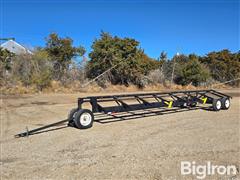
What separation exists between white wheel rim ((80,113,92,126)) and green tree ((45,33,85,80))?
575 inches

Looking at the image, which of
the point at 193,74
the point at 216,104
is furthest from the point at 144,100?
the point at 193,74

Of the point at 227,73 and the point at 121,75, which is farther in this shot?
the point at 227,73

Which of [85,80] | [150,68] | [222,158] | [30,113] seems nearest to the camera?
[222,158]

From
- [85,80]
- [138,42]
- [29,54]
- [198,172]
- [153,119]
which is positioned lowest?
[198,172]

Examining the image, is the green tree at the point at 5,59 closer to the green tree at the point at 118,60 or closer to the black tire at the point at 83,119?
the green tree at the point at 118,60

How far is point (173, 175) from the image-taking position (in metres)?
3.69

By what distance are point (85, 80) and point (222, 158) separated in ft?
58.0

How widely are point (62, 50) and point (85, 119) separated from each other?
1589 centimetres

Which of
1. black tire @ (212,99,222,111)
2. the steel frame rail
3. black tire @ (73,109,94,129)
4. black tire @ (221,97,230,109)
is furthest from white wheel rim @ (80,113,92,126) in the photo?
black tire @ (221,97,230,109)

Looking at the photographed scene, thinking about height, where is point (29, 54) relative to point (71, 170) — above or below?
above

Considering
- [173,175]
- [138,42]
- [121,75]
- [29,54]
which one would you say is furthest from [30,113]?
[138,42]

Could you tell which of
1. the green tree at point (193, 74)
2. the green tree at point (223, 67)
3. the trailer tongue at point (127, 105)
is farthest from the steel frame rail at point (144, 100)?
the green tree at point (223, 67)

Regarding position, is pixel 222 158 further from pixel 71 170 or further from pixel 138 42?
pixel 138 42

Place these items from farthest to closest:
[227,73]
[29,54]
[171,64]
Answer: [227,73] → [171,64] → [29,54]
